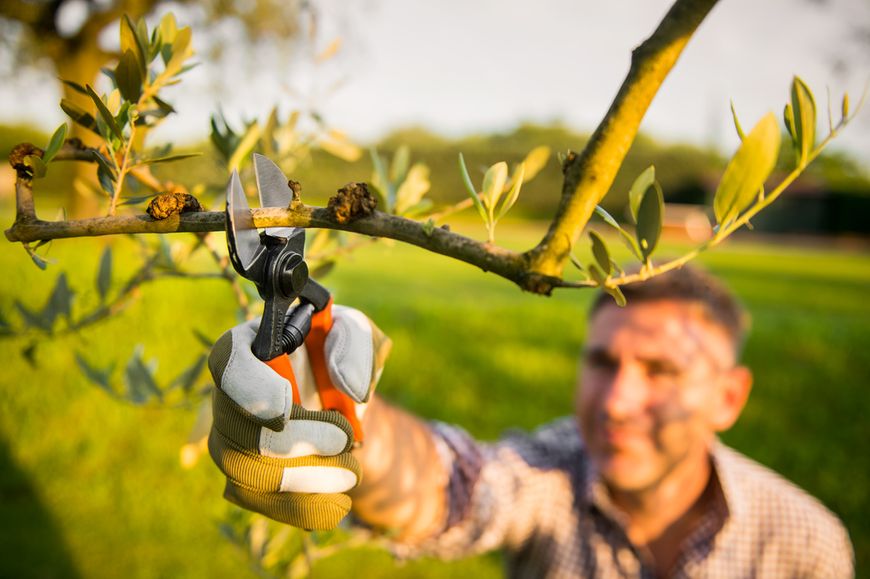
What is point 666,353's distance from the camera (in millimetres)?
1845

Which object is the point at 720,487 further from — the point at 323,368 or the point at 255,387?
the point at 255,387

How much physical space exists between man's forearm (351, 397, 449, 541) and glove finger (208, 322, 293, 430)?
64 cm

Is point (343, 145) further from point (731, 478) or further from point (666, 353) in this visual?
point (731, 478)

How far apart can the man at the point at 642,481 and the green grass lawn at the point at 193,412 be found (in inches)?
45.4

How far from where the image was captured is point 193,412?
365cm

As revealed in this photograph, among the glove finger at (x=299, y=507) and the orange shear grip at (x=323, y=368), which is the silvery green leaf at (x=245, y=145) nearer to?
the orange shear grip at (x=323, y=368)

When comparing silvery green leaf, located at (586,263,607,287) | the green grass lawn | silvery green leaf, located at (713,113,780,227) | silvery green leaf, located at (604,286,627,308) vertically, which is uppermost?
silvery green leaf, located at (713,113,780,227)

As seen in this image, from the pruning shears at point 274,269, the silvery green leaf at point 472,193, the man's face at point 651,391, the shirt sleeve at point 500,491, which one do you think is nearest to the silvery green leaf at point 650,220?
the silvery green leaf at point 472,193

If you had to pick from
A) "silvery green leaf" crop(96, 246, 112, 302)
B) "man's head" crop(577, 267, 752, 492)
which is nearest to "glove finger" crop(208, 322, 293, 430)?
"silvery green leaf" crop(96, 246, 112, 302)

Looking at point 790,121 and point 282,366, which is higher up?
point 790,121

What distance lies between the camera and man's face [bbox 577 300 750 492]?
1773mm

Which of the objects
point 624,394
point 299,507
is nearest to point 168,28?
point 299,507

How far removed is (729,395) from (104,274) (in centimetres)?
186

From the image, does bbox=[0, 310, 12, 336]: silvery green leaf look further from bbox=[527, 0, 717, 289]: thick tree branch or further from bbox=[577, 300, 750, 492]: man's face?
bbox=[577, 300, 750, 492]: man's face
